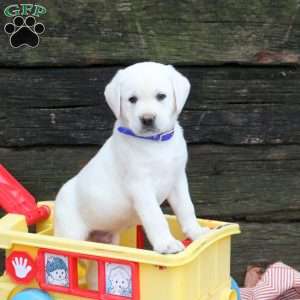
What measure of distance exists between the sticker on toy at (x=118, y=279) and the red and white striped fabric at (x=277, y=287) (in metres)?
0.59

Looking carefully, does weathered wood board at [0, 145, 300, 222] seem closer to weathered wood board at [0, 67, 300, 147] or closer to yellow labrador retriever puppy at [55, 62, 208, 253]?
weathered wood board at [0, 67, 300, 147]

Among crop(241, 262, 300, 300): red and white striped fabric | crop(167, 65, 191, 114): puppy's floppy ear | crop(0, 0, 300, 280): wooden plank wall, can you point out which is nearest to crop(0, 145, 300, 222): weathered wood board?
crop(0, 0, 300, 280): wooden plank wall

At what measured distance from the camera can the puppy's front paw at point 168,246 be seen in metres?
1.46

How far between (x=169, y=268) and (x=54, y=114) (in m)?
0.76

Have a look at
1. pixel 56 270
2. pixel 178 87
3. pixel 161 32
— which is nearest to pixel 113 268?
pixel 56 270

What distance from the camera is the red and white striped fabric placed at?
194 centimetres

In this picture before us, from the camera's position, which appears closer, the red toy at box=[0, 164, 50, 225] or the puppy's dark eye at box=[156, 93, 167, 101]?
the puppy's dark eye at box=[156, 93, 167, 101]

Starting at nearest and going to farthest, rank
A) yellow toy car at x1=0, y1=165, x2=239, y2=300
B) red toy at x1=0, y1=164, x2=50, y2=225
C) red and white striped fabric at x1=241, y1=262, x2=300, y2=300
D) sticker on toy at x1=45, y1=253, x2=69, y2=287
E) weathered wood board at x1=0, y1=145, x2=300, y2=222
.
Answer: yellow toy car at x1=0, y1=165, x2=239, y2=300 < sticker on toy at x1=45, y1=253, x2=69, y2=287 < red toy at x1=0, y1=164, x2=50, y2=225 < red and white striped fabric at x1=241, y1=262, x2=300, y2=300 < weathered wood board at x1=0, y1=145, x2=300, y2=222

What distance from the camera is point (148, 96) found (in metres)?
1.46

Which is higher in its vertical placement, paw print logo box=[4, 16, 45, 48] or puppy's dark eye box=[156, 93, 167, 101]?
paw print logo box=[4, 16, 45, 48]

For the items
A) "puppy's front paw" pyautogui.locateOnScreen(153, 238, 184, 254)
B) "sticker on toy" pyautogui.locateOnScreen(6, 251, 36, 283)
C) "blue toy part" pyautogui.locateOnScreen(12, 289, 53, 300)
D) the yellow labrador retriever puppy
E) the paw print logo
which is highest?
the paw print logo

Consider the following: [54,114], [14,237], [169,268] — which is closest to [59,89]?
[54,114]

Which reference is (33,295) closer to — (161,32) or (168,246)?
(168,246)

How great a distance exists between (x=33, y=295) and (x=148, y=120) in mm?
466
